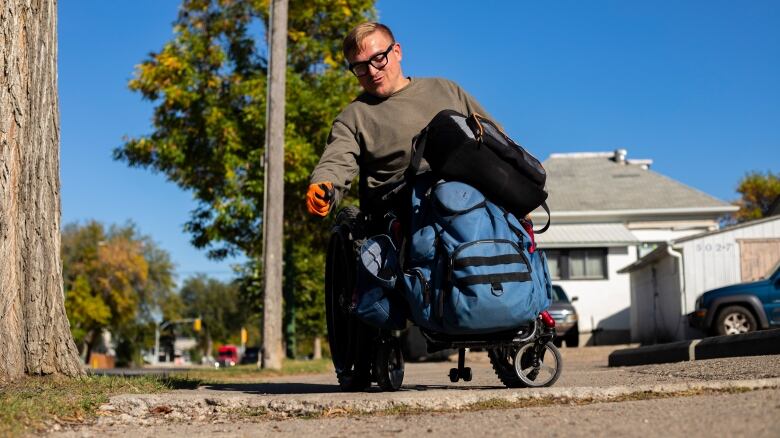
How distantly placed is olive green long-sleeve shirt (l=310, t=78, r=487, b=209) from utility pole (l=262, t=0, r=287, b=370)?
10.4m

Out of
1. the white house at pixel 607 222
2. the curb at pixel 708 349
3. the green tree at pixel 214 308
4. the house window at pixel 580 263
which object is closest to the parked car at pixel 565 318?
the white house at pixel 607 222

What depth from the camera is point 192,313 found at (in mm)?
113750

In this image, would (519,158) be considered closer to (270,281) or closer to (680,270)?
(270,281)

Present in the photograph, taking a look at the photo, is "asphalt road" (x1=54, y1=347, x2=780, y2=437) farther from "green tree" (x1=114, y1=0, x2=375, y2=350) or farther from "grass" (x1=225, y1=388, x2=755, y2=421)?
"green tree" (x1=114, y1=0, x2=375, y2=350)

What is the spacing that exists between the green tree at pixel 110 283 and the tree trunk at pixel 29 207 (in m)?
57.7

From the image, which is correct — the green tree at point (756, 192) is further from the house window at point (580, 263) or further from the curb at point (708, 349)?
the curb at point (708, 349)

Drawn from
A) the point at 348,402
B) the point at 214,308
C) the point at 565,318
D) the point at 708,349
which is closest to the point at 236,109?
the point at 565,318

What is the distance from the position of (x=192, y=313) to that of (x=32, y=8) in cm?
10958

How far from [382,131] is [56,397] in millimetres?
2220

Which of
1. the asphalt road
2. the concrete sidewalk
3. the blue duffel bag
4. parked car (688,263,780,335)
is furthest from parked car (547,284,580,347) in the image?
the asphalt road

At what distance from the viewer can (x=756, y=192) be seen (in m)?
63.0

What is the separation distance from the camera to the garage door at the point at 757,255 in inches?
1029

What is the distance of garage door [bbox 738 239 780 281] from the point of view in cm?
2612

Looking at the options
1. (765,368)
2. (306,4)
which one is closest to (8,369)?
(765,368)
